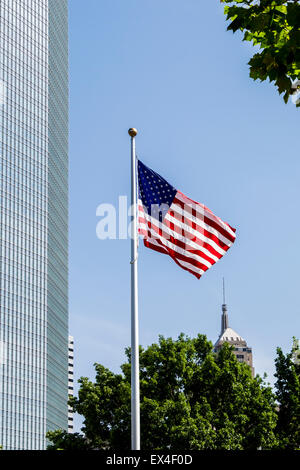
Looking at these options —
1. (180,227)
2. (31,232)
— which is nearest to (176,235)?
(180,227)

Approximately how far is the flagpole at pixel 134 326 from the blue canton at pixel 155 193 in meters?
0.28

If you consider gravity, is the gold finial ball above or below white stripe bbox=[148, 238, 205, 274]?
above

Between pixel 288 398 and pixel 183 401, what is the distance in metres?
8.93

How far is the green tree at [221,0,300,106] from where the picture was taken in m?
10.9

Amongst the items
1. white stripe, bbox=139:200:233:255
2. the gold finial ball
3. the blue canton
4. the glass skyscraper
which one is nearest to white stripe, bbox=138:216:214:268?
white stripe, bbox=139:200:233:255

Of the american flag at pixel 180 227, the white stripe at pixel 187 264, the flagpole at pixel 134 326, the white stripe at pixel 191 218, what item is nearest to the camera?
the flagpole at pixel 134 326

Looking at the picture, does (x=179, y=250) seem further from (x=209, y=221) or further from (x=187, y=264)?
(x=209, y=221)

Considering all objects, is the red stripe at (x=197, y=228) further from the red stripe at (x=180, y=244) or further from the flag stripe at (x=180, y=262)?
the flag stripe at (x=180, y=262)

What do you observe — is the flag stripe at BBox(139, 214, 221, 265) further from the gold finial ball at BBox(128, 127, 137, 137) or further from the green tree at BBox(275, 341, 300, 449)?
the green tree at BBox(275, 341, 300, 449)

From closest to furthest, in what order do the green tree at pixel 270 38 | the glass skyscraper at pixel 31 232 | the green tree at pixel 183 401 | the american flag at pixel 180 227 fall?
the green tree at pixel 270 38
the american flag at pixel 180 227
the green tree at pixel 183 401
the glass skyscraper at pixel 31 232

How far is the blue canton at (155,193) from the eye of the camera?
2178 centimetres

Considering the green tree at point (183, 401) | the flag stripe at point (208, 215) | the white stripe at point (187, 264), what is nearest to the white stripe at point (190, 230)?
the flag stripe at point (208, 215)

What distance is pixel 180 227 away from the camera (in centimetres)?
2181

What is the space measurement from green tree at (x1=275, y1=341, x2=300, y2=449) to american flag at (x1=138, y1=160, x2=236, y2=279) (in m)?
26.5
